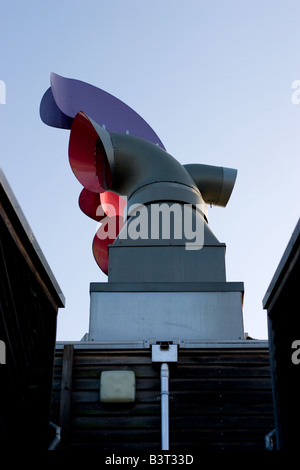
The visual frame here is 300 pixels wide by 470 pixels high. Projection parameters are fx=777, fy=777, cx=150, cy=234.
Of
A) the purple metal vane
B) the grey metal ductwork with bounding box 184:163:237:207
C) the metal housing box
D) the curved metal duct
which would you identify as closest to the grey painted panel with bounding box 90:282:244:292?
the metal housing box

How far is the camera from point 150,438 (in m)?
8.62

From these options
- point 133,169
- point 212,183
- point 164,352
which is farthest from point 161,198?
point 164,352

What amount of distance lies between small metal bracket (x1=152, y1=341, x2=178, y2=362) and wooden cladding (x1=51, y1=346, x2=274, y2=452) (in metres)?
0.10

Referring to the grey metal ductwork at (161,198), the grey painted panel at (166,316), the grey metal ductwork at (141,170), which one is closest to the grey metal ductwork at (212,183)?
the grey metal ductwork at (161,198)

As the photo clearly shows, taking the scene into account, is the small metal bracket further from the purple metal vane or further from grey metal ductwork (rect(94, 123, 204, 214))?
the purple metal vane

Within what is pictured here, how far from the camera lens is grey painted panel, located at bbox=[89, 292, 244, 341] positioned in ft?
34.2

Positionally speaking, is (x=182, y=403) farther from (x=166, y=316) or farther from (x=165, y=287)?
(x=165, y=287)

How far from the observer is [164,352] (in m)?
9.11

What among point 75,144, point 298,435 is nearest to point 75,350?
point 298,435

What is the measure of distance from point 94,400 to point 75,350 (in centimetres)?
69

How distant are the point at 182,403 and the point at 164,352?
634 millimetres

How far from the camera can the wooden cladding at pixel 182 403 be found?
28.2 ft

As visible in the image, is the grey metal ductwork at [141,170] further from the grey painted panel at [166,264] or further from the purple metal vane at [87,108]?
the purple metal vane at [87,108]

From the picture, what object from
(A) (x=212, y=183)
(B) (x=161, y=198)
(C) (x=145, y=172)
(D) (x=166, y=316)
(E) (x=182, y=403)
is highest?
(A) (x=212, y=183)
